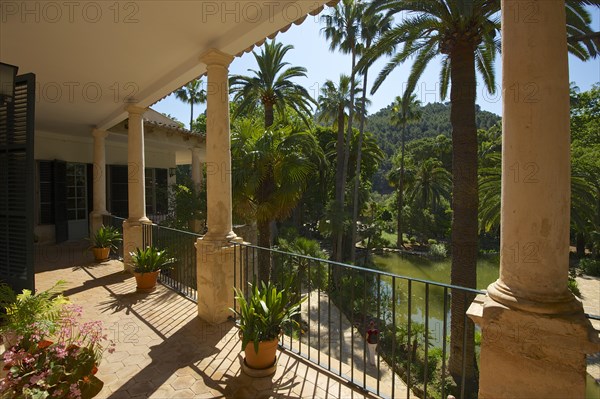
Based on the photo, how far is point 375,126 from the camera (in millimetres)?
89812

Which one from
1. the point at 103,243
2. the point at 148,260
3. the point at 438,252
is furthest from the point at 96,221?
the point at 438,252

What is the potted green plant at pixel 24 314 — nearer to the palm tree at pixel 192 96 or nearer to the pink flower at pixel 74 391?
A: the pink flower at pixel 74 391

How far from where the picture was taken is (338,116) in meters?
23.1

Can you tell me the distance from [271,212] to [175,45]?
534 centimetres

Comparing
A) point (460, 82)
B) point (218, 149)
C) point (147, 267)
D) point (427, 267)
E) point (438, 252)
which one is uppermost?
point (460, 82)

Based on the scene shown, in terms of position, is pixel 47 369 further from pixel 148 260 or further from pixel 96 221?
pixel 96 221

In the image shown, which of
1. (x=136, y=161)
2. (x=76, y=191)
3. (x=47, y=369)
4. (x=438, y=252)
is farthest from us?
(x=438, y=252)

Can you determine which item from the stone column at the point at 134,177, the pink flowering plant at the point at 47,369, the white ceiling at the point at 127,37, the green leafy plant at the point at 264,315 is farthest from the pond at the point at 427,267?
the pink flowering plant at the point at 47,369

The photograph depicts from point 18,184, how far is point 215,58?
3.00 meters

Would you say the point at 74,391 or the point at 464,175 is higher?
the point at 464,175

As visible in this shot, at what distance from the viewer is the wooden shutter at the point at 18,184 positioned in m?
3.81

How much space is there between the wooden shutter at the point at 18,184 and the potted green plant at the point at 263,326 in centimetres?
269

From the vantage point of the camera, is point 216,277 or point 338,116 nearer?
point 216,277

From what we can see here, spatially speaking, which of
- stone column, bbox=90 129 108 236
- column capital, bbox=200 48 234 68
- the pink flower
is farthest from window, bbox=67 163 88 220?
the pink flower
